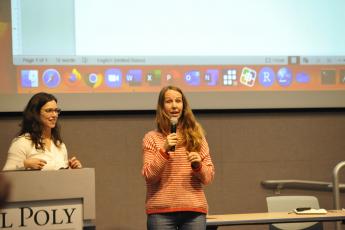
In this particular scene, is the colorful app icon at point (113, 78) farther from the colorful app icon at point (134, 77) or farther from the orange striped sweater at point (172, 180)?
the orange striped sweater at point (172, 180)

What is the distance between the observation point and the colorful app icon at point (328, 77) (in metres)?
3.95

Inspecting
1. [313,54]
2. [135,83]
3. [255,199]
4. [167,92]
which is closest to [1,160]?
[135,83]

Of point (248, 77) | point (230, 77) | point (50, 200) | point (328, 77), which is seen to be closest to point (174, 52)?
point (230, 77)

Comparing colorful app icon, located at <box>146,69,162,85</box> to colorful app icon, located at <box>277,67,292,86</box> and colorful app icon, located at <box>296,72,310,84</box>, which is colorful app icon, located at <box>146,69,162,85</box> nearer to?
colorful app icon, located at <box>277,67,292,86</box>

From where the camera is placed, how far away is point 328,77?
3.96 metres

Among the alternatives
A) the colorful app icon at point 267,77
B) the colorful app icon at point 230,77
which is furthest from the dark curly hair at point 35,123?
the colorful app icon at point 267,77

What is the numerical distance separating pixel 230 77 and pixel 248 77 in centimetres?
14

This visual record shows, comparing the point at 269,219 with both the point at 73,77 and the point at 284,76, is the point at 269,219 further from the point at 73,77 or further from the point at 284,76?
the point at 73,77

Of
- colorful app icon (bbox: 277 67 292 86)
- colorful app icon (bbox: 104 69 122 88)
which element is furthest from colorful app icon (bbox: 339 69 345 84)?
colorful app icon (bbox: 104 69 122 88)

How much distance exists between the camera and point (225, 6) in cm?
386

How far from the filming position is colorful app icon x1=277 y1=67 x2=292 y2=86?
390 centimetres

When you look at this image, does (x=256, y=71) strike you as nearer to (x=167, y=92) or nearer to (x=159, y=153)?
(x=167, y=92)

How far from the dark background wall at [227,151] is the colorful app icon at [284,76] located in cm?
25

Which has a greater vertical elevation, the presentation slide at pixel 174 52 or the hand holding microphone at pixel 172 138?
the presentation slide at pixel 174 52
